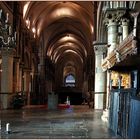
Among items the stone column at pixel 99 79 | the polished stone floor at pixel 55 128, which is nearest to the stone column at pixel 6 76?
the stone column at pixel 99 79

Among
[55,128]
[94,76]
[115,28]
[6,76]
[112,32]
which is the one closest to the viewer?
[55,128]

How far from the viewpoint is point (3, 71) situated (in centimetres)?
2875

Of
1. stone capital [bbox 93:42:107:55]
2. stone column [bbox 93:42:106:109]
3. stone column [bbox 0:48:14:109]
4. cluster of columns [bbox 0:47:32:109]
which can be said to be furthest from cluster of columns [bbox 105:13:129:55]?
stone column [bbox 0:48:14:109]

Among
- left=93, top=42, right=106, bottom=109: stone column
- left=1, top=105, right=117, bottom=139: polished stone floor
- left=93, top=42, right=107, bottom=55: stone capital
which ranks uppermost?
left=93, top=42, right=107, bottom=55: stone capital

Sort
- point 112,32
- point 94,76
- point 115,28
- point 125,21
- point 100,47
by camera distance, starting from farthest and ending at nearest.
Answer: point 94,76, point 100,47, point 112,32, point 115,28, point 125,21

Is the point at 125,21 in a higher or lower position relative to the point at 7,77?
higher

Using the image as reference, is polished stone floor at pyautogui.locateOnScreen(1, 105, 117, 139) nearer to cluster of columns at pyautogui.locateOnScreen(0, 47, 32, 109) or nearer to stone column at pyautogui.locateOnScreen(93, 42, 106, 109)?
stone column at pyautogui.locateOnScreen(93, 42, 106, 109)

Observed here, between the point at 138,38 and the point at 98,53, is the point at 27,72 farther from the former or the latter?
the point at 138,38

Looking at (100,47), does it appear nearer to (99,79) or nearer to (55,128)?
(99,79)

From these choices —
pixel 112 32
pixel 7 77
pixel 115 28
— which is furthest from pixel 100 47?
pixel 115 28

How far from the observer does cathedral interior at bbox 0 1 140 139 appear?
1088cm

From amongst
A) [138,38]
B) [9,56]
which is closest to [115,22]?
[138,38]

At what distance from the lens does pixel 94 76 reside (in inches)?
1484

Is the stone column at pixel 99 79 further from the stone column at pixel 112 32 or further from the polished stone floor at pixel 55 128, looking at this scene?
the polished stone floor at pixel 55 128
